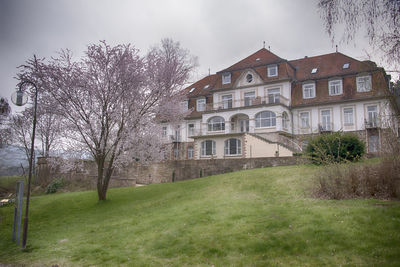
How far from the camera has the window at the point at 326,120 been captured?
31609 millimetres

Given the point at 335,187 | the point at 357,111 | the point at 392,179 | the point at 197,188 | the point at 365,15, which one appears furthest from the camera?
the point at 357,111

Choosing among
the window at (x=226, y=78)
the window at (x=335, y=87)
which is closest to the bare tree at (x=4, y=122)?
the window at (x=226, y=78)

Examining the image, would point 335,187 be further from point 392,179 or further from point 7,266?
point 7,266

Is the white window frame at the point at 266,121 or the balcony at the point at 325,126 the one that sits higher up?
the white window frame at the point at 266,121

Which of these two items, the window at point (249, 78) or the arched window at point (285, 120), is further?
the window at point (249, 78)

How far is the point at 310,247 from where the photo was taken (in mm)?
6863

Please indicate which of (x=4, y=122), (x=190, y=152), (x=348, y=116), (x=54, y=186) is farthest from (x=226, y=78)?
(x=4, y=122)

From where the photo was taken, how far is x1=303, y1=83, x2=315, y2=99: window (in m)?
33.0

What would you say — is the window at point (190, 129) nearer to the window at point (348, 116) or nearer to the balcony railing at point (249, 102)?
the balcony railing at point (249, 102)

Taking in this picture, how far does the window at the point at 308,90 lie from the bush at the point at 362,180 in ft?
Answer: 76.1

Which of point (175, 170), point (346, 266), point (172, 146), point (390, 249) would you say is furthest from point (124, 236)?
point (172, 146)

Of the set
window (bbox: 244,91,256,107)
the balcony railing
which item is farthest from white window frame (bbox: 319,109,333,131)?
window (bbox: 244,91,256,107)

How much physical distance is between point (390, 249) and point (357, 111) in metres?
26.7

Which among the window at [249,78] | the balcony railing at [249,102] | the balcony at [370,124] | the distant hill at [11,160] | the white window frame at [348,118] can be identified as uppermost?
the window at [249,78]
